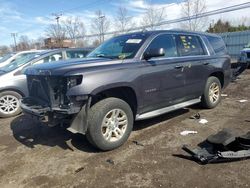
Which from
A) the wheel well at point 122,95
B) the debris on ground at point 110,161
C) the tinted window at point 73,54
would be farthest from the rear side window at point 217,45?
the debris on ground at point 110,161

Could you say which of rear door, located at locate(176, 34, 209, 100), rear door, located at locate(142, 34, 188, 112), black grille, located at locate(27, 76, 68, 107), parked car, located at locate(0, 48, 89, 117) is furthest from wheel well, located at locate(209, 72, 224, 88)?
parked car, located at locate(0, 48, 89, 117)

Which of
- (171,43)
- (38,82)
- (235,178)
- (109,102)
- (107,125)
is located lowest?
(235,178)

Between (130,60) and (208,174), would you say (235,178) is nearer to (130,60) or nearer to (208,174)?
(208,174)

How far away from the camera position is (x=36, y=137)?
5.47m

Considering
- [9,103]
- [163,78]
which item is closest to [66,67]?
[163,78]

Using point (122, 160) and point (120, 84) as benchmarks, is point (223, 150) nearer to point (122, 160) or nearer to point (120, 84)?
point (122, 160)

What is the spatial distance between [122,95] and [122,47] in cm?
106

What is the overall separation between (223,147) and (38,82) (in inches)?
125

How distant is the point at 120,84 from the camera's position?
454 cm

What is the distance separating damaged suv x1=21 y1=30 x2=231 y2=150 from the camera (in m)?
4.21

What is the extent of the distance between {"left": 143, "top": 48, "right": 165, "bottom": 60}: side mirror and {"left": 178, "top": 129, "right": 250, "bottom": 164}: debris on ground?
5.45ft

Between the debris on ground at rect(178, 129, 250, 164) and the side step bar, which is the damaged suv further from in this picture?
the debris on ground at rect(178, 129, 250, 164)

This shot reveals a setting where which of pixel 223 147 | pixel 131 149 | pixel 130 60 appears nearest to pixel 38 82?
pixel 130 60

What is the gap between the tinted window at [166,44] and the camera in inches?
210
